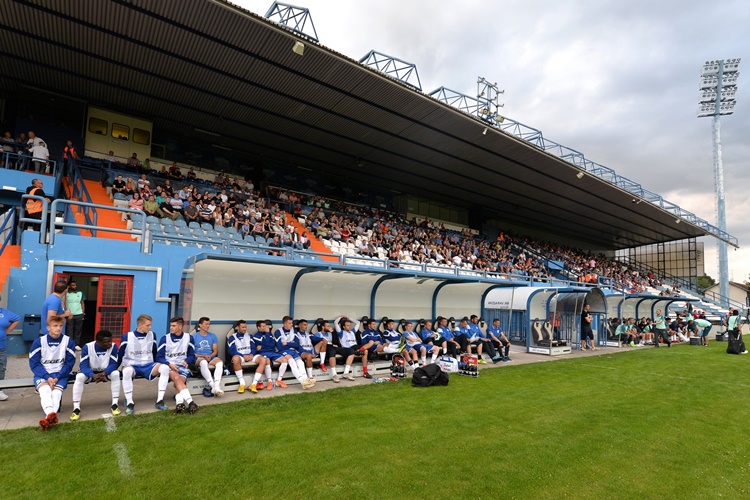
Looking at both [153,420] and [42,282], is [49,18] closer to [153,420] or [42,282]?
[42,282]

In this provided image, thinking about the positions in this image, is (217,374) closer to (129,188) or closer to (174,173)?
(129,188)

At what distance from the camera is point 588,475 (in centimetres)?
438

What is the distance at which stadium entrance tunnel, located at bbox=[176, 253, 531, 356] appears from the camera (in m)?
8.48

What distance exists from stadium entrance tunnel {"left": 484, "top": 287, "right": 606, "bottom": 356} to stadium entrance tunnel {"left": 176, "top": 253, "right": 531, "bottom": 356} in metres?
1.11

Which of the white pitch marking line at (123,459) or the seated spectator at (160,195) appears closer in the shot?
the white pitch marking line at (123,459)

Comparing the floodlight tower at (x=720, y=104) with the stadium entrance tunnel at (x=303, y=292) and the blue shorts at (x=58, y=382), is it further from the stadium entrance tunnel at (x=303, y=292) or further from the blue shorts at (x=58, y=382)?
the blue shorts at (x=58, y=382)

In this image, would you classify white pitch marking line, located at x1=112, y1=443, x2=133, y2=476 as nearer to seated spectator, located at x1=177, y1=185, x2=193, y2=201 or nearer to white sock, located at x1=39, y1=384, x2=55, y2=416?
white sock, located at x1=39, y1=384, x2=55, y2=416

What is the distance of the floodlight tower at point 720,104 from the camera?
126 ft

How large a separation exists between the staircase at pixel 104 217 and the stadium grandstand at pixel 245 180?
69mm

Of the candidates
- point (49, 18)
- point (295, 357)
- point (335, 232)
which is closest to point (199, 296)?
point (295, 357)

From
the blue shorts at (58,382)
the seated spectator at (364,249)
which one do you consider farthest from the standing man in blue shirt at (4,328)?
the seated spectator at (364,249)

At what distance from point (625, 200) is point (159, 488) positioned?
33540 mm

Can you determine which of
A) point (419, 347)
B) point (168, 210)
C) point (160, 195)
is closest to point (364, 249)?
point (168, 210)

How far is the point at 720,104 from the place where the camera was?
Answer: 3947 cm
